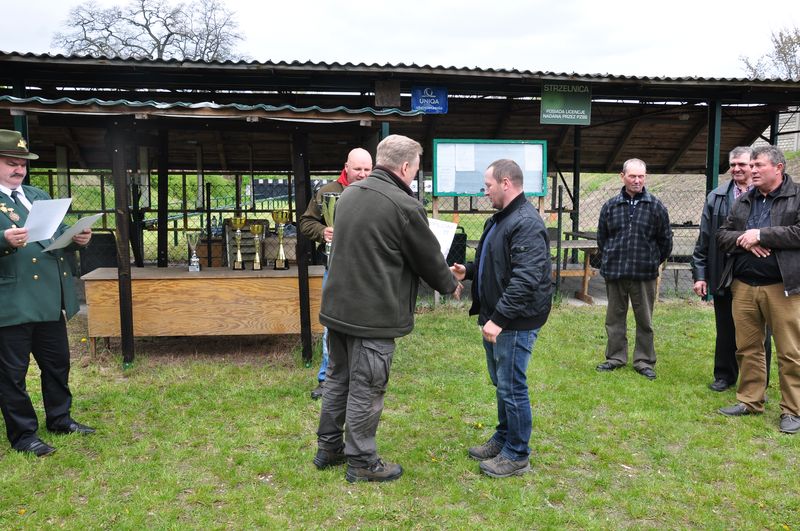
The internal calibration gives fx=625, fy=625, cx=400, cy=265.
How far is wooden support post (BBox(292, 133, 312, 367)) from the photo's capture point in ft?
17.2

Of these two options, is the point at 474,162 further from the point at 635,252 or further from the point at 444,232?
the point at 444,232

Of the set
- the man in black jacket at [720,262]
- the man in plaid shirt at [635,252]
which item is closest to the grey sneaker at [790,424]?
the man in black jacket at [720,262]

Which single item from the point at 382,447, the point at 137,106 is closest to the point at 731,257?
the point at 382,447

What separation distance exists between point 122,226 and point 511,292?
139 inches

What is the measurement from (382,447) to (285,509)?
898 mm

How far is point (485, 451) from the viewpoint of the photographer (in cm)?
374

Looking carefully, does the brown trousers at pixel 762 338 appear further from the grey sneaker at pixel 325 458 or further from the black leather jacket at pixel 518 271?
the grey sneaker at pixel 325 458

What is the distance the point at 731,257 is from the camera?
4379 millimetres

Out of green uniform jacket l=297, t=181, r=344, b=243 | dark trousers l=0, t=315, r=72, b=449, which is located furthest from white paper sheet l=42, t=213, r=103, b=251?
green uniform jacket l=297, t=181, r=344, b=243

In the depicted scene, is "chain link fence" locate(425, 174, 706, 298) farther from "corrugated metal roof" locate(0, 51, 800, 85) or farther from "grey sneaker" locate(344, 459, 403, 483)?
"grey sneaker" locate(344, 459, 403, 483)

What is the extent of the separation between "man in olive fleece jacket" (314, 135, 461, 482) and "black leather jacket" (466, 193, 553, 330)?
223 mm

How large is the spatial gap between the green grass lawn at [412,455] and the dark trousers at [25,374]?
15 cm

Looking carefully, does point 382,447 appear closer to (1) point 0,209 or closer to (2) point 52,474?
(2) point 52,474

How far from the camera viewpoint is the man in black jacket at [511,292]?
10.4 ft
